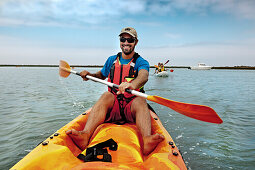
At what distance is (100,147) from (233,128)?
13.9ft

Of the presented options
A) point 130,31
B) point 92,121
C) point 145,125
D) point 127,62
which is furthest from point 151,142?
point 130,31

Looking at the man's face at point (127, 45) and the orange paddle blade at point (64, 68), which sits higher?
the man's face at point (127, 45)

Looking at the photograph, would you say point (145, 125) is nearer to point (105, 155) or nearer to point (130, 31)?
point (105, 155)

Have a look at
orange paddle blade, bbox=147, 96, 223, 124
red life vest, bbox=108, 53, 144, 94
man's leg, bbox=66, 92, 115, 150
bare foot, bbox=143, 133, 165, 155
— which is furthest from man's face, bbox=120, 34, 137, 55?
bare foot, bbox=143, 133, 165, 155

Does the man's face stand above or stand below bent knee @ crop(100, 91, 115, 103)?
above

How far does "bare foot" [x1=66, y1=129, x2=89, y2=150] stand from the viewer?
1.99m

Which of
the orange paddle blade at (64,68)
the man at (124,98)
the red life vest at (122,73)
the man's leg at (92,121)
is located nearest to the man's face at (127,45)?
the man at (124,98)

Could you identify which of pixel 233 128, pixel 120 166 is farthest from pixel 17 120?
pixel 233 128

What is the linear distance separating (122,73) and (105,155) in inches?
55.0

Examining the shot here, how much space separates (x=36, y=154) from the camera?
163 cm

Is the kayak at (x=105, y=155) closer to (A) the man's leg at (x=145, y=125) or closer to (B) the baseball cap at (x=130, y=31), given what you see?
(A) the man's leg at (x=145, y=125)

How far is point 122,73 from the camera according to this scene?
272 cm

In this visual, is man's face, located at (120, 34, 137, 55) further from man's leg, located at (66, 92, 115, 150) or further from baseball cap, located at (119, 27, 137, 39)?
man's leg, located at (66, 92, 115, 150)

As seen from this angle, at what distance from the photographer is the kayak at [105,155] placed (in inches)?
60.2
